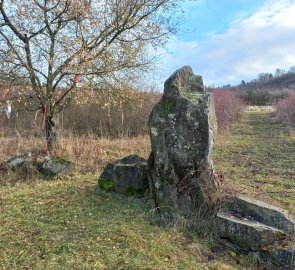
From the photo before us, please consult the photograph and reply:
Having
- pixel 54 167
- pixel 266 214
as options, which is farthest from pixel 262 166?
pixel 54 167

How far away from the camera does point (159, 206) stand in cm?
458

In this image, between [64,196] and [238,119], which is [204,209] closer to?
[64,196]

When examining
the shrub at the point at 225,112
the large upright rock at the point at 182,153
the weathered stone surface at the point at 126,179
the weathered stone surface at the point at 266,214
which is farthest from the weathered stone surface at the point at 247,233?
the shrub at the point at 225,112

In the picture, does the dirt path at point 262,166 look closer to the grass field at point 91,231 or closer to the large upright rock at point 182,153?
the grass field at point 91,231

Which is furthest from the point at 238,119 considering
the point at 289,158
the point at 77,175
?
the point at 77,175

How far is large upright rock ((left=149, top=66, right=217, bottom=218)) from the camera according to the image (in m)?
4.56

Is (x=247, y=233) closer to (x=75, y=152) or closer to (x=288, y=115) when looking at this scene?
(x=75, y=152)

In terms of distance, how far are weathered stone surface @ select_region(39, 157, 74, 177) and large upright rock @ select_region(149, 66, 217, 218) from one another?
242cm

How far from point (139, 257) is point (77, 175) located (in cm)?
330

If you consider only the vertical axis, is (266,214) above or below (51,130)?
below

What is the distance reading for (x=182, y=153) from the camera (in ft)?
15.2

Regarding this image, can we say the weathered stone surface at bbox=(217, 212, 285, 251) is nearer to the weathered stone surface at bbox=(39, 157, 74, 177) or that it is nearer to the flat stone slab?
the weathered stone surface at bbox=(39, 157, 74, 177)

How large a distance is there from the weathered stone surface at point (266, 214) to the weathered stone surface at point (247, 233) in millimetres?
146

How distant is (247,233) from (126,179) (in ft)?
6.58
